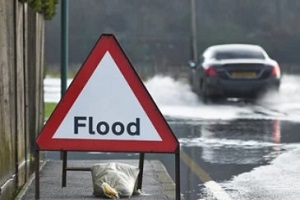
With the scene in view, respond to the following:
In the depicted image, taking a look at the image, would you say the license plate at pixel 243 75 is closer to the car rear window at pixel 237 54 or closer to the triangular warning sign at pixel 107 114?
the car rear window at pixel 237 54

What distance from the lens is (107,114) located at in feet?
31.2

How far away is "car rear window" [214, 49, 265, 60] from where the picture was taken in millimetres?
28953

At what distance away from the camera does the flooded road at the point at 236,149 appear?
39.0 ft

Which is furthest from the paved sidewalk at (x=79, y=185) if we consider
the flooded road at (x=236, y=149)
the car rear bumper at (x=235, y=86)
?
the car rear bumper at (x=235, y=86)

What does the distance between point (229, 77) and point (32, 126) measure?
15.6 m

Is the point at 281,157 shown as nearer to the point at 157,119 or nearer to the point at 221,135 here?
the point at 221,135

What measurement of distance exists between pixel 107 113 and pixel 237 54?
19.9 meters

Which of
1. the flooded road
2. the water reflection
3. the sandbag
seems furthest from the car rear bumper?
the sandbag

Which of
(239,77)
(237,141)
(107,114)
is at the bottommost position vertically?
(239,77)

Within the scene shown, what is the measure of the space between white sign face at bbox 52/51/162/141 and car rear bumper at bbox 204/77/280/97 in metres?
18.2

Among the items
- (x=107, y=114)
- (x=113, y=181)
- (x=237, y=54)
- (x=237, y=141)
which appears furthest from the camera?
(x=237, y=54)

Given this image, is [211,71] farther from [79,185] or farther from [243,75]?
[79,185]

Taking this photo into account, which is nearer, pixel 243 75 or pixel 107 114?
pixel 107 114

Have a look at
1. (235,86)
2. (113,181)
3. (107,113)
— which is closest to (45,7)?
(113,181)
